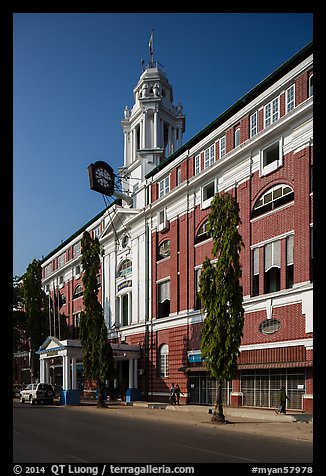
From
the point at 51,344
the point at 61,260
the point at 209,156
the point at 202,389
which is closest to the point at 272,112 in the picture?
the point at 209,156

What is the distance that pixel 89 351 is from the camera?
143ft

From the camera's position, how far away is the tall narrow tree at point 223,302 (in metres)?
27.9

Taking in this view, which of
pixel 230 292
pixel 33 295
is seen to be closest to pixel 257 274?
pixel 230 292

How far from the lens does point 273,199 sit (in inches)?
1351

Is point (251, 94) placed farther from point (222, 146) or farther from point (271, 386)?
point (271, 386)

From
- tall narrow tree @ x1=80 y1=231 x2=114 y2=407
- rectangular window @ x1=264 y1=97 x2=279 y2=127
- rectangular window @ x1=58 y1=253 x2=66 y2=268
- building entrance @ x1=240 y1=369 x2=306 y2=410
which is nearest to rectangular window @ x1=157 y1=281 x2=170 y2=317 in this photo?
tall narrow tree @ x1=80 y1=231 x2=114 y2=407

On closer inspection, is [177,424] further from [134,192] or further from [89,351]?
[134,192]

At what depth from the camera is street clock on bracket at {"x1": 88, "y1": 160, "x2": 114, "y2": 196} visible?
51500 millimetres

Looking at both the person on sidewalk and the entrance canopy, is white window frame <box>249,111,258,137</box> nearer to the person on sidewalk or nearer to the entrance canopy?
the person on sidewalk

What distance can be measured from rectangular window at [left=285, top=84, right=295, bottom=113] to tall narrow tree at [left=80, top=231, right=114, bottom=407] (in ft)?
61.1

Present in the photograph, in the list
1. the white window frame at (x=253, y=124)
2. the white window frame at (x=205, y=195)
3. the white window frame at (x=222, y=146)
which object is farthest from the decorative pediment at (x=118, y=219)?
the white window frame at (x=253, y=124)

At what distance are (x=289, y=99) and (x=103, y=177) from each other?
23.0m

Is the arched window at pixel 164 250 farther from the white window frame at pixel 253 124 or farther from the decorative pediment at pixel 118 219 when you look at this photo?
the white window frame at pixel 253 124
